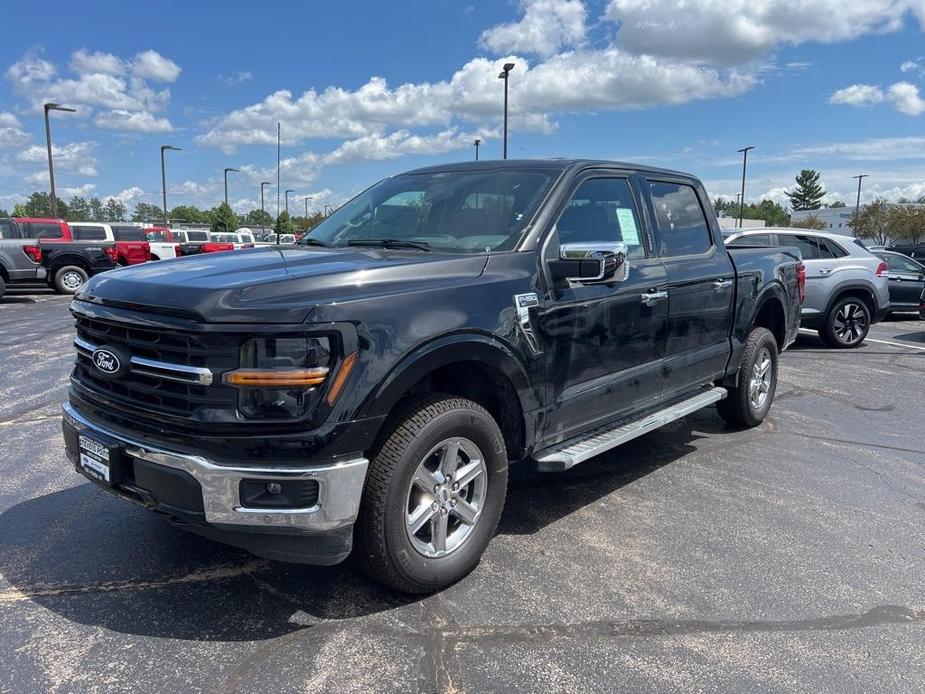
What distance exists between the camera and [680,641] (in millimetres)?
2898

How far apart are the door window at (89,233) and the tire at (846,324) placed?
1921 cm

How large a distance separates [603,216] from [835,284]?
7.75 m

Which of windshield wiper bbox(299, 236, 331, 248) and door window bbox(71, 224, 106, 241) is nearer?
windshield wiper bbox(299, 236, 331, 248)

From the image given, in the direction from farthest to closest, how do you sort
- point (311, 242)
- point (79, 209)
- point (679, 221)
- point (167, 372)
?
1. point (79, 209)
2. point (679, 221)
3. point (311, 242)
4. point (167, 372)

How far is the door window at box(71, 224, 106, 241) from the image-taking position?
20906 mm

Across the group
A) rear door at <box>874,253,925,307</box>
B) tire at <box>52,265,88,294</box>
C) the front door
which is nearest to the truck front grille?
the front door

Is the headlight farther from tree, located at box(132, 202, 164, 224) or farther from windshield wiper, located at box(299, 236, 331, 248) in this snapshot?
tree, located at box(132, 202, 164, 224)

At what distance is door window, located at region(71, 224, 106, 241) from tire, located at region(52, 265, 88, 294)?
256cm

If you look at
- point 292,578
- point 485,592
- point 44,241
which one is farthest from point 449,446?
point 44,241

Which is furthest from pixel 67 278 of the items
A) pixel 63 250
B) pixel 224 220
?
pixel 224 220

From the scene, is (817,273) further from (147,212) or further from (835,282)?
(147,212)

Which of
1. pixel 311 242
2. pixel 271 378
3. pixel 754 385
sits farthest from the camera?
pixel 754 385

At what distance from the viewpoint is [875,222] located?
6259 centimetres

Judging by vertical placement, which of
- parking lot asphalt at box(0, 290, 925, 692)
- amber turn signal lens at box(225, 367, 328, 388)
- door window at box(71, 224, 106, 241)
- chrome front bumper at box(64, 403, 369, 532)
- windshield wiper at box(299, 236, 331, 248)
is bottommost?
parking lot asphalt at box(0, 290, 925, 692)
